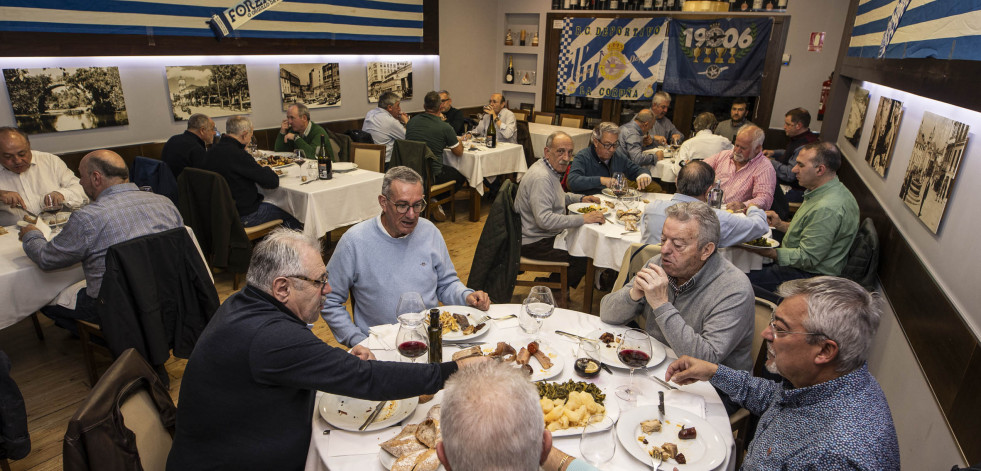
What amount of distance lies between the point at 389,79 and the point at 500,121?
6.06 feet

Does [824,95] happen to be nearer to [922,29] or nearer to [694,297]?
[922,29]

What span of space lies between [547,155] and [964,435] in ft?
8.86

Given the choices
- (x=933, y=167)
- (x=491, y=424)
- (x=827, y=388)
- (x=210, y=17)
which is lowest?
(x=827, y=388)

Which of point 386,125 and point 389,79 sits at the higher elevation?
point 389,79

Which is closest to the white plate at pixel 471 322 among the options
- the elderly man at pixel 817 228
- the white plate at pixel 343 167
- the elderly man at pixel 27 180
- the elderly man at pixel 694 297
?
the elderly man at pixel 694 297

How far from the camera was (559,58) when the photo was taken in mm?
9102

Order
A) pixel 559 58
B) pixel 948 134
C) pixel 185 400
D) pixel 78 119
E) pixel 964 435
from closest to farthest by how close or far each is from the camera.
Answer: pixel 185 400 → pixel 964 435 → pixel 948 134 → pixel 78 119 → pixel 559 58

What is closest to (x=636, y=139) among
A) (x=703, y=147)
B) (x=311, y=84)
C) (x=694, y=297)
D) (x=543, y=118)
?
(x=703, y=147)

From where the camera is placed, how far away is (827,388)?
139 cm

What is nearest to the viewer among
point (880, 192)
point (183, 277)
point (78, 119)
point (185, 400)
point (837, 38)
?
point (185, 400)

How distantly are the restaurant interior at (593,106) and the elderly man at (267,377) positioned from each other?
5.94 feet

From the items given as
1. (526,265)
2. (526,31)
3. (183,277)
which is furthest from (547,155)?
(526,31)

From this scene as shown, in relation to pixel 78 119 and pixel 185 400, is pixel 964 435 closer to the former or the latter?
pixel 185 400

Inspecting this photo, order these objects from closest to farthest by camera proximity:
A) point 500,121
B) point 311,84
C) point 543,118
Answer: point 311,84, point 500,121, point 543,118
